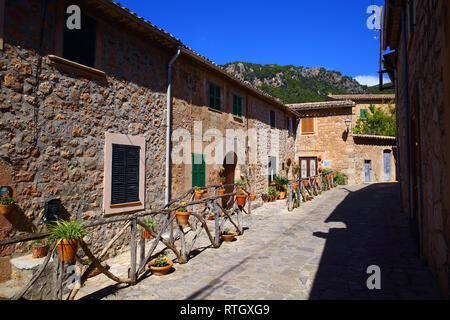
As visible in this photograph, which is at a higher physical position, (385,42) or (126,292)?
(385,42)

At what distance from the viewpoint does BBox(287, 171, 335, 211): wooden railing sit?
1200cm

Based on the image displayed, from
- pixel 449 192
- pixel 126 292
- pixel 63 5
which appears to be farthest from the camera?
pixel 63 5

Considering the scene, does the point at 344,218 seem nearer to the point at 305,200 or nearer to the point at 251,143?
the point at 305,200

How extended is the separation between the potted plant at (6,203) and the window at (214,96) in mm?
6787

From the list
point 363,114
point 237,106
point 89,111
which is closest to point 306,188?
point 237,106

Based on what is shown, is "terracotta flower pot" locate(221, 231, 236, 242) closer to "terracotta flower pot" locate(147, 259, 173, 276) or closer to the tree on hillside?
"terracotta flower pot" locate(147, 259, 173, 276)

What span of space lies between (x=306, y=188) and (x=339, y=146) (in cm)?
728

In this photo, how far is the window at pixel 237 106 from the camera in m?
12.0

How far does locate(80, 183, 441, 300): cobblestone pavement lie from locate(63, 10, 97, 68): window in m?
4.24

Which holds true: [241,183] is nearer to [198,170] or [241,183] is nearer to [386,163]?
[198,170]

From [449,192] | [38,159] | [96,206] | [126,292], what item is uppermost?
[38,159]
